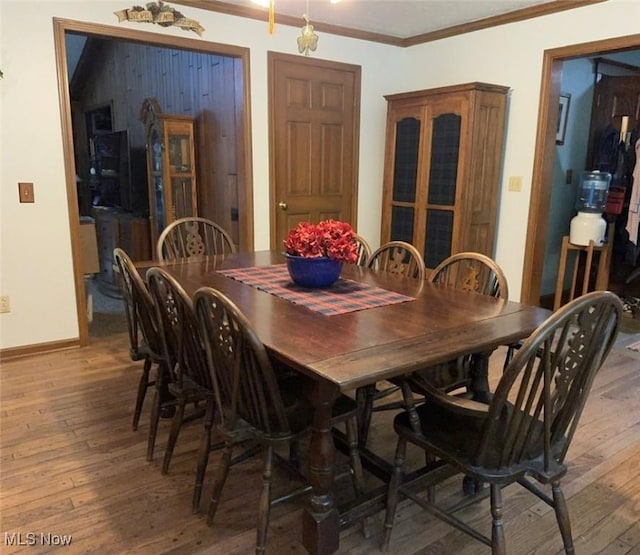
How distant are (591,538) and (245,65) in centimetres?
359

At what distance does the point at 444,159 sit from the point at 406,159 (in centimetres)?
42

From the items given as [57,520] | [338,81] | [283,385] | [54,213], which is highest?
[338,81]

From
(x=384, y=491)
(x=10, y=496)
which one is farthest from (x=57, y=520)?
(x=384, y=491)

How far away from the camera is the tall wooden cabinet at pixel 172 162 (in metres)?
4.81

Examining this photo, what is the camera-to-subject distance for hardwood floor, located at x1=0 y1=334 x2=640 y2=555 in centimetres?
179

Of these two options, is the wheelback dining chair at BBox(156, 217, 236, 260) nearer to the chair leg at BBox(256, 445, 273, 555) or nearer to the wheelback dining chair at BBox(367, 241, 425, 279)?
the wheelback dining chair at BBox(367, 241, 425, 279)

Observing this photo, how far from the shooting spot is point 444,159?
405cm

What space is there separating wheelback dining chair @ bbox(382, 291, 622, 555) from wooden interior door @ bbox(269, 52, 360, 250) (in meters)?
2.88

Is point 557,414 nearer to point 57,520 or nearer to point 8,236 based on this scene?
point 57,520

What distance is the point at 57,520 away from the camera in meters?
1.87

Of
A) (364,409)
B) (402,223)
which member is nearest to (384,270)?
(364,409)

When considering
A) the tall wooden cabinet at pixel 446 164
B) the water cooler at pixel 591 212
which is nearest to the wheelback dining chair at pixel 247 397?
the tall wooden cabinet at pixel 446 164

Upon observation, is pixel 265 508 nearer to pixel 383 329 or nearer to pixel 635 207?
pixel 383 329

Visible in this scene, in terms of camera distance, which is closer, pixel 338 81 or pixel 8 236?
pixel 8 236
